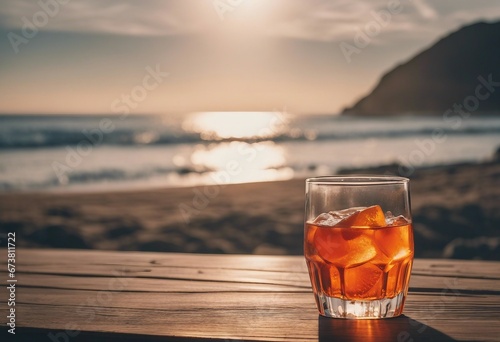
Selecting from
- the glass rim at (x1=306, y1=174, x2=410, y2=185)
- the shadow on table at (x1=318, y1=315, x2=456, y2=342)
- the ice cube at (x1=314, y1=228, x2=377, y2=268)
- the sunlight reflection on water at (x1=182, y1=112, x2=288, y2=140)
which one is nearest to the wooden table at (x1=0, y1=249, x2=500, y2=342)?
the shadow on table at (x1=318, y1=315, x2=456, y2=342)

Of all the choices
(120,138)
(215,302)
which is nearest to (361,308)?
(215,302)

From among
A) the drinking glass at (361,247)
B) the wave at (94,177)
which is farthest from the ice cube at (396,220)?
the wave at (94,177)

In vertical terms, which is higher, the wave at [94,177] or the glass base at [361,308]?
the wave at [94,177]

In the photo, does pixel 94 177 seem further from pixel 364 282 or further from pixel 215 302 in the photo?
pixel 364 282

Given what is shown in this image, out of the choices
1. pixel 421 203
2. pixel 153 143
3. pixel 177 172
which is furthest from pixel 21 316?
pixel 153 143

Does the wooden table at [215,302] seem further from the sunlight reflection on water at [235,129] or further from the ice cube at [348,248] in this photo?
the sunlight reflection on water at [235,129]

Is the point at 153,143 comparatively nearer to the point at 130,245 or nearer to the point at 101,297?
the point at 130,245
